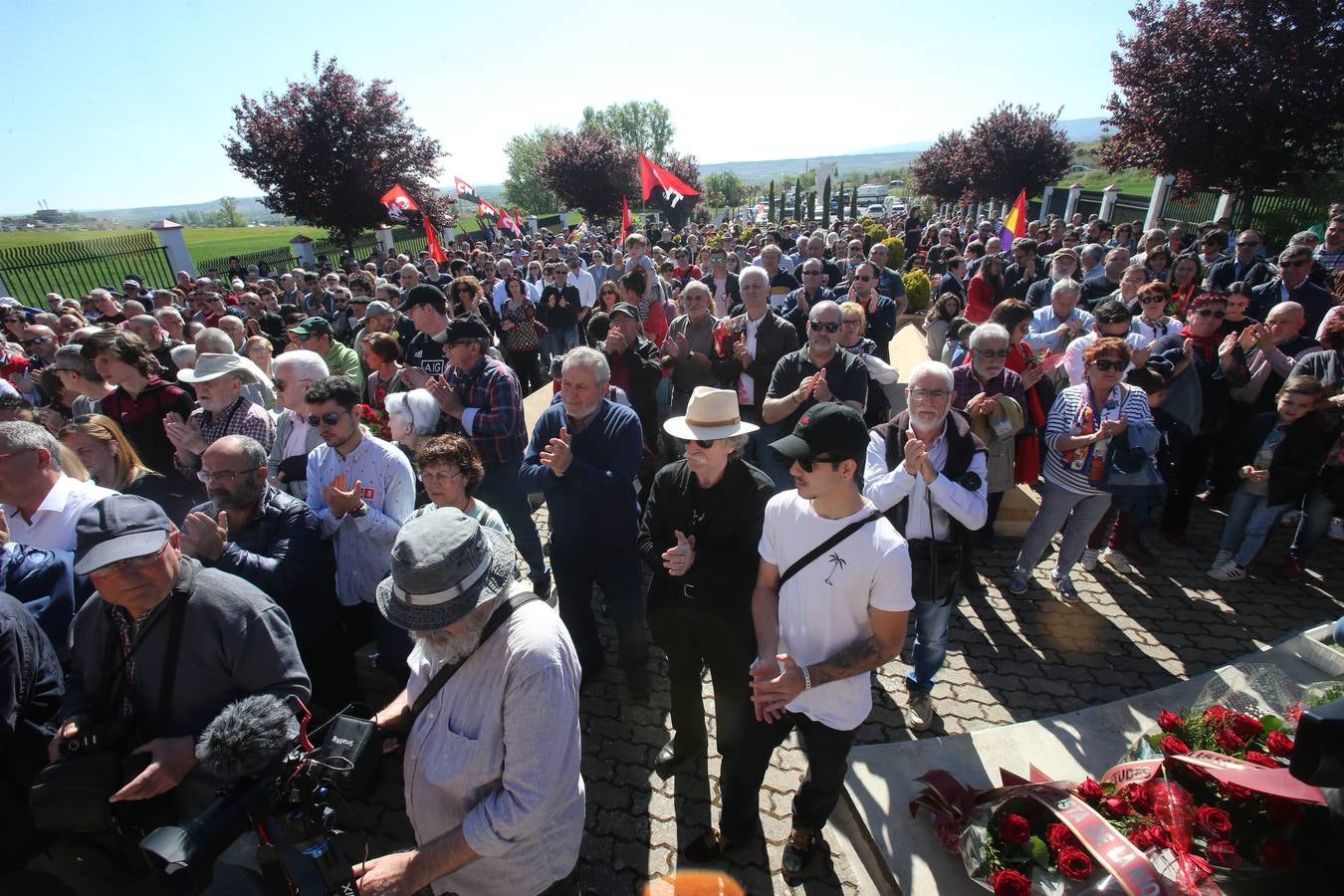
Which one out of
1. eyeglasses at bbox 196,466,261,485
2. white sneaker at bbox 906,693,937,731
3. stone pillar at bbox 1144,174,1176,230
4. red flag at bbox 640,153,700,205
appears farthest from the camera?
stone pillar at bbox 1144,174,1176,230

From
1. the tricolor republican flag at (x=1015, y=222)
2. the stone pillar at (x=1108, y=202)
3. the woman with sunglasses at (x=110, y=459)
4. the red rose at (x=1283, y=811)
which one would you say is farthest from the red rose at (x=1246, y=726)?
the stone pillar at (x=1108, y=202)

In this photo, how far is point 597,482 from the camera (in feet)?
11.1

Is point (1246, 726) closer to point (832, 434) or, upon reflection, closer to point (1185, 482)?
point (832, 434)

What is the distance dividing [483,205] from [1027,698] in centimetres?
2361

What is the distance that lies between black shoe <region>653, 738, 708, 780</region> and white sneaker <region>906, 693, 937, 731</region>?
128 cm

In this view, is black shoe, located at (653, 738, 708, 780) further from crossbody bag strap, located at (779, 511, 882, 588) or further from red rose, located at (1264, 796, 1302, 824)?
red rose, located at (1264, 796, 1302, 824)

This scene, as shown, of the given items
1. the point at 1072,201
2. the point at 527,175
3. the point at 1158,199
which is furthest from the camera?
the point at 527,175

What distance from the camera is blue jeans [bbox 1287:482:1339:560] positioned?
4445mm

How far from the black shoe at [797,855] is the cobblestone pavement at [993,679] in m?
0.07

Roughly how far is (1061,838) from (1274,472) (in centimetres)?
378

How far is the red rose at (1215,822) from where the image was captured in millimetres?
2133

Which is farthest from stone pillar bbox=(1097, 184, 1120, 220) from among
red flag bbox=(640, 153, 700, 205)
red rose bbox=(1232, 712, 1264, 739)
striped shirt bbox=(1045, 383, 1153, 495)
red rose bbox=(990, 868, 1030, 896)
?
red rose bbox=(990, 868, 1030, 896)

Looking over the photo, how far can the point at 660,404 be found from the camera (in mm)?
6008

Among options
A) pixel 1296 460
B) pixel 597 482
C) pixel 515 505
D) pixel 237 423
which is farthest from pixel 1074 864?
pixel 237 423
